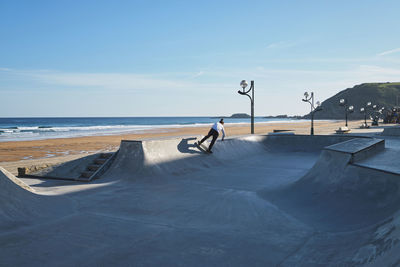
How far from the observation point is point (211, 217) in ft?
17.9

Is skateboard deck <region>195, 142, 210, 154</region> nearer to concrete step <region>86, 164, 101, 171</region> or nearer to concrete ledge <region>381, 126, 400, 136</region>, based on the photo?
concrete step <region>86, 164, 101, 171</region>

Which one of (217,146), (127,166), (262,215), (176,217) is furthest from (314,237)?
(217,146)

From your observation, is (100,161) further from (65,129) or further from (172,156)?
(65,129)

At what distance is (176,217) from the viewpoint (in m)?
5.46

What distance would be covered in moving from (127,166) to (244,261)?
6836 millimetres

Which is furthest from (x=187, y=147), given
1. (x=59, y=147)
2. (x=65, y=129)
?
(x=65, y=129)

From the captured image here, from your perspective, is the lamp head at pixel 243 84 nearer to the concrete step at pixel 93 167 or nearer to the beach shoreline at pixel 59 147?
the beach shoreline at pixel 59 147

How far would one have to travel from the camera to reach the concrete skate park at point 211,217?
3.74 metres

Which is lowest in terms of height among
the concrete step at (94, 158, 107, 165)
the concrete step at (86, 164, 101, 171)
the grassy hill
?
the concrete step at (86, 164, 101, 171)

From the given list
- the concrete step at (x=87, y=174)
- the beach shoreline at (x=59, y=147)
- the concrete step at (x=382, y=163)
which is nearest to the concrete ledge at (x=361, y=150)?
the concrete step at (x=382, y=163)

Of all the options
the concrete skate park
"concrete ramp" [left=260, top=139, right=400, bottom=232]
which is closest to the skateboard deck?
the concrete skate park

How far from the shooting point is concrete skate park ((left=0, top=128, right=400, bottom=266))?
147 inches

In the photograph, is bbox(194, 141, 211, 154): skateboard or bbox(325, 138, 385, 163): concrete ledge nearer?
bbox(325, 138, 385, 163): concrete ledge

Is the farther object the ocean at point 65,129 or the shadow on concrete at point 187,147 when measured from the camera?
the ocean at point 65,129
